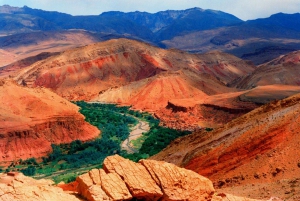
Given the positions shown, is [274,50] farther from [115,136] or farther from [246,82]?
[115,136]

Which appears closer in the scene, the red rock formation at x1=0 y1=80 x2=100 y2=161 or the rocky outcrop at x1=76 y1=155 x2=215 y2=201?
the rocky outcrop at x1=76 y1=155 x2=215 y2=201

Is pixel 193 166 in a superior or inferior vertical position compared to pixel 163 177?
inferior

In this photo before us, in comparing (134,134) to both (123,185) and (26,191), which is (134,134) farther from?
(26,191)

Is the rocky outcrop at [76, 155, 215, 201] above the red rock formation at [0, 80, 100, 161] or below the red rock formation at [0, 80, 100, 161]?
above

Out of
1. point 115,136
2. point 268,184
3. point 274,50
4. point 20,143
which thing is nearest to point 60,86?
point 115,136

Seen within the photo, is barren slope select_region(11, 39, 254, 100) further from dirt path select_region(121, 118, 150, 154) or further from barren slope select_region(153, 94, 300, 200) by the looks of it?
barren slope select_region(153, 94, 300, 200)

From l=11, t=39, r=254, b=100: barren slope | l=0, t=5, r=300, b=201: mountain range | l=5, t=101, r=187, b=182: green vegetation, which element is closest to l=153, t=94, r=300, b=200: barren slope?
l=0, t=5, r=300, b=201: mountain range
